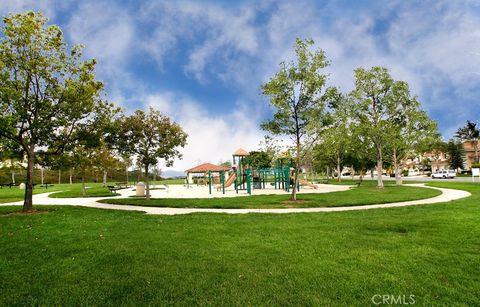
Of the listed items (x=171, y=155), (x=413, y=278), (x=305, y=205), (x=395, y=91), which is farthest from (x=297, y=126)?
(x=395, y=91)

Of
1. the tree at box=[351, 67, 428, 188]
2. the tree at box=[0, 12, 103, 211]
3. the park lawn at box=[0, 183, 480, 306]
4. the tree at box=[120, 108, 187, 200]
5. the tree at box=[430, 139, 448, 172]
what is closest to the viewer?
the park lawn at box=[0, 183, 480, 306]

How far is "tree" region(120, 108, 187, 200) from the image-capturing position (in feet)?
68.0

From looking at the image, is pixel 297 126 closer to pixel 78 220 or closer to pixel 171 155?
pixel 171 155

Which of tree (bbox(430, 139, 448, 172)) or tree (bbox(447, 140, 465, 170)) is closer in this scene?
tree (bbox(447, 140, 465, 170))

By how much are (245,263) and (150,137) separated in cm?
1710

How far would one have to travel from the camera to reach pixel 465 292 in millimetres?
4379

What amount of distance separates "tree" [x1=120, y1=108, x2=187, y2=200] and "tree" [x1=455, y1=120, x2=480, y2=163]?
7893 centimetres

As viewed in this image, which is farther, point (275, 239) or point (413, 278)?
point (275, 239)

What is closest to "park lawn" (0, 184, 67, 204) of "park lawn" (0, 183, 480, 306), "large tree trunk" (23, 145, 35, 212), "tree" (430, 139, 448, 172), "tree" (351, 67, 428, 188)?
"large tree trunk" (23, 145, 35, 212)

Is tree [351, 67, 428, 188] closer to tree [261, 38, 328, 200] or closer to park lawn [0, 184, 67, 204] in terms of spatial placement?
tree [261, 38, 328, 200]

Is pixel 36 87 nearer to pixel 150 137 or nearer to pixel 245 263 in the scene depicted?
pixel 150 137

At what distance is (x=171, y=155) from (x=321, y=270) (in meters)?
17.7

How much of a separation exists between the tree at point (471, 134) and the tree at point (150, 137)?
78.9 m

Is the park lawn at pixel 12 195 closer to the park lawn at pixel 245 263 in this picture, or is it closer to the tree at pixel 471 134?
the park lawn at pixel 245 263
